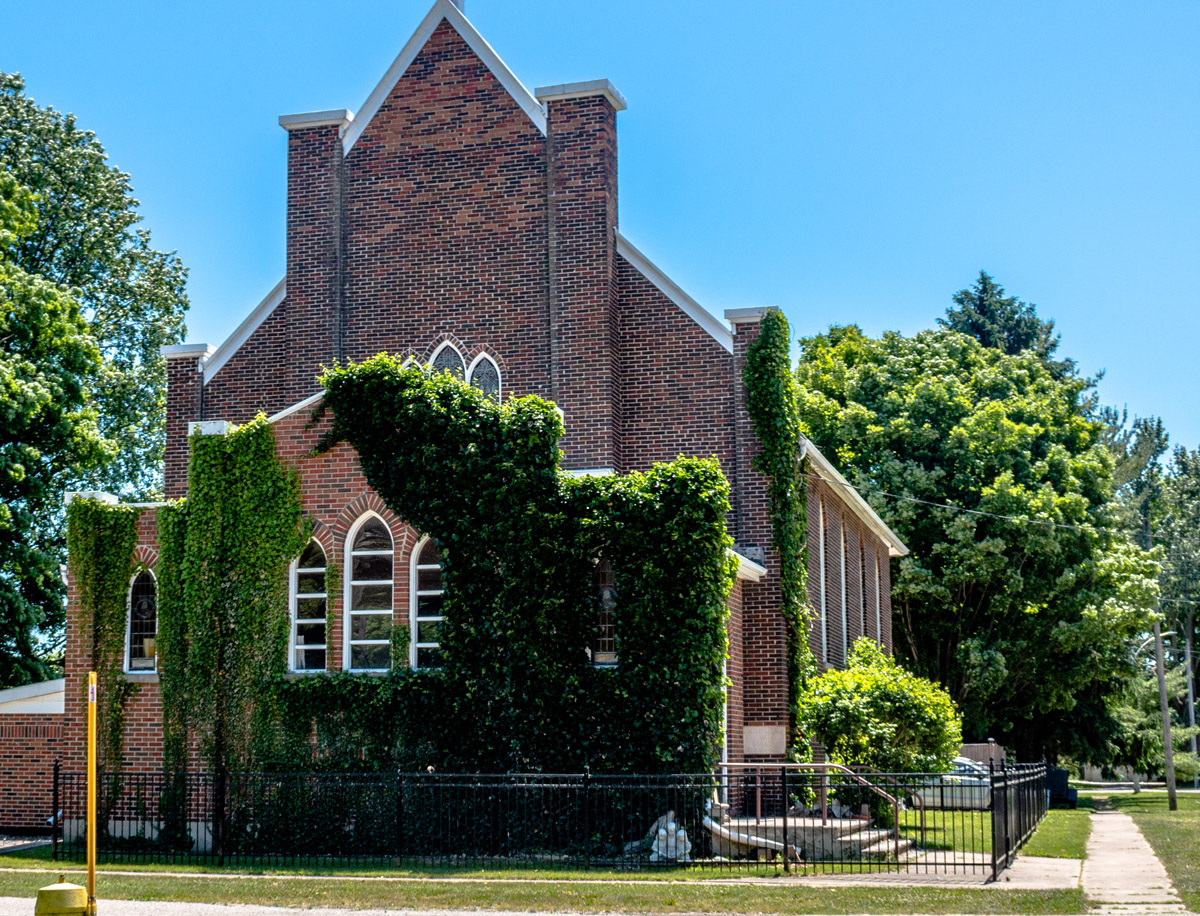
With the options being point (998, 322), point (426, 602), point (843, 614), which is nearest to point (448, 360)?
point (426, 602)

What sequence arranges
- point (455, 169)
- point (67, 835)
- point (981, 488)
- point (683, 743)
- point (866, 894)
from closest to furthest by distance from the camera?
point (866, 894)
point (683, 743)
point (67, 835)
point (455, 169)
point (981, 488)

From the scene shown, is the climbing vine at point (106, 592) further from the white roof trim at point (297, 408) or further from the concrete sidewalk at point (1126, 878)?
the concrete sidewalk at point (1126, 878)

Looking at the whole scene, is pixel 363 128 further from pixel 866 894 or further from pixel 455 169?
pixel 866 894

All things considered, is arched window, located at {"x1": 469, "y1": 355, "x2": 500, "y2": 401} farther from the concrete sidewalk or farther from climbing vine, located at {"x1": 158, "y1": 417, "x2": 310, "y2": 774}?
the concrete sidewalk

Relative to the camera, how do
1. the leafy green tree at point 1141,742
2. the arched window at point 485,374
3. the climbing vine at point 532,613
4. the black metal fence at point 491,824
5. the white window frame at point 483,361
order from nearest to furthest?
the black metal fence at point 491,824, the climbing vine at point 532,613, the white window frame at point 483,361, the arched window at point 485,374, the leafy green tree at point 1141,742

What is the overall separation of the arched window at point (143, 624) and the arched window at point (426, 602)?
449 centimetres

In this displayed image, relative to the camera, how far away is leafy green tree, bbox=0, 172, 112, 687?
105 feet

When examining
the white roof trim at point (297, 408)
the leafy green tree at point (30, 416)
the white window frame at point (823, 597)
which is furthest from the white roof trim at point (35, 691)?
the white window frame at point (823, 597)

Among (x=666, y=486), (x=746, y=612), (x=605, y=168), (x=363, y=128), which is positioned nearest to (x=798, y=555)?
(x=746, y=612)

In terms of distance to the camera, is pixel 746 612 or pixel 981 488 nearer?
pixel 746 612

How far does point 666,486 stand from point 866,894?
7311mm

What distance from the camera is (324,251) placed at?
27.0 metres

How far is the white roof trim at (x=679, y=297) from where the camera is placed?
25.5m

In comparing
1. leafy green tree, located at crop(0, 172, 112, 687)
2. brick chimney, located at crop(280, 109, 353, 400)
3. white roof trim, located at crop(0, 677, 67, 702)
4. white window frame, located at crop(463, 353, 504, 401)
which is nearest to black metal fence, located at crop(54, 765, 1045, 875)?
white roof trim, located at crop(0, 677, 67, 702)
